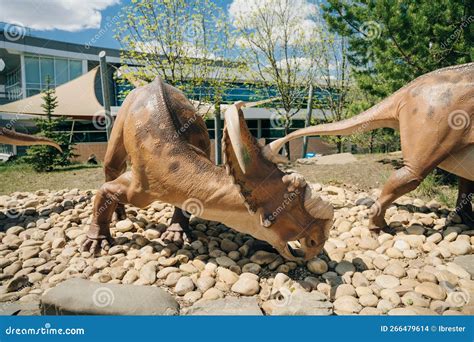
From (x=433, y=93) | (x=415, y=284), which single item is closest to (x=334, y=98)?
(x=433, y=93)

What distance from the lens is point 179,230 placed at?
3.56 m

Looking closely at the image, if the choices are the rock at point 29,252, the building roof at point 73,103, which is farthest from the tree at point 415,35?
the building roof at point 73,103

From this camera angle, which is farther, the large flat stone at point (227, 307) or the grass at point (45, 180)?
the grass at point (45, 180)

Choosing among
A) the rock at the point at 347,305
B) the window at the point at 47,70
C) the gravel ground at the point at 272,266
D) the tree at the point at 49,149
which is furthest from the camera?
the window at the point at 47,70

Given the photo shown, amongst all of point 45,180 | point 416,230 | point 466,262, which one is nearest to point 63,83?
point 45,180

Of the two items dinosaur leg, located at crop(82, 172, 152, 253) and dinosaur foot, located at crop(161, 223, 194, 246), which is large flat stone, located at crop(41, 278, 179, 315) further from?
dinosaur foot, located at crop(161, 223, 194, 246)

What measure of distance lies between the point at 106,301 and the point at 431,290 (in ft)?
7.55

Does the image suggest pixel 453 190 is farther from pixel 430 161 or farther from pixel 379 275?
pixel 379 275

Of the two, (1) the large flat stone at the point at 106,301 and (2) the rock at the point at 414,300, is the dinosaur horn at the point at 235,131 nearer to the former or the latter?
(1) the large flat stone at the point at 106,301

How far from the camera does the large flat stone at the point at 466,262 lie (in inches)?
116

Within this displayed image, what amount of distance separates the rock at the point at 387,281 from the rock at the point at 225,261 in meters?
1.16

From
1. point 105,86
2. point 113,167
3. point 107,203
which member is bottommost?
point 107,203

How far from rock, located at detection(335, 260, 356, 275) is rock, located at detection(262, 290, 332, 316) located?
0.46m

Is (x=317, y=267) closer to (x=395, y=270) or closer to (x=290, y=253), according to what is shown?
(x=290, y=253)
